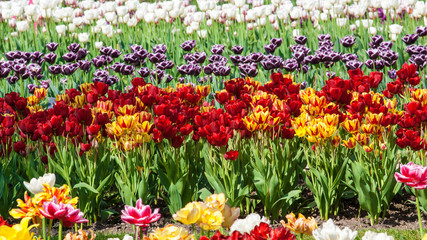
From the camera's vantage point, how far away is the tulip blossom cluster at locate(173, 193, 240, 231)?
1871 millimetres

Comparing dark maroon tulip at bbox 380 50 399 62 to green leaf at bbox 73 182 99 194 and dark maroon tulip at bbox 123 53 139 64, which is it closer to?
dark maroon tulip at bbox 123 53 139 64

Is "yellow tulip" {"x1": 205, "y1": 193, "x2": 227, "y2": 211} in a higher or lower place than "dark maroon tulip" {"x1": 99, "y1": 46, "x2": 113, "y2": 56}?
higher

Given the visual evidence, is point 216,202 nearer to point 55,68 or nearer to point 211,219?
point 211,219

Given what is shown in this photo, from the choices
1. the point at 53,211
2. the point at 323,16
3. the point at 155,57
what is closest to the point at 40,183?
the point at 53,211

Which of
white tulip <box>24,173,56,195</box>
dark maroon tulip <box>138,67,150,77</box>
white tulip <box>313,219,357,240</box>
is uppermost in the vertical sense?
white tulip <box>313,219,357,240</box>

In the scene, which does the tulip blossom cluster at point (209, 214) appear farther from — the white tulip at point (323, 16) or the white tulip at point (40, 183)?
the white tulip at point (323, 16)

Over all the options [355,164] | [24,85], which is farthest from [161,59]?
[355,164]

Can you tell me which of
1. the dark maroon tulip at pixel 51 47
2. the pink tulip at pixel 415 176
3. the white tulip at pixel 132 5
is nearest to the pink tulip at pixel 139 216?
the pink tulip at pixel 415 176

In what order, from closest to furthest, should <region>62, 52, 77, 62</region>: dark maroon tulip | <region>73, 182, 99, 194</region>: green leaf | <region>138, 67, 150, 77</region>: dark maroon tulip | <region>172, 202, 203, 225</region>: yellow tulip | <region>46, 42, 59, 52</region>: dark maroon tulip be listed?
<region>172, 202, 203, 225</region>: yellow tulip < <region>73, 182, 99, 194</region>: green leaf < <region>138, 67, 150, 77</region>: dark maroon tulip < <region>62, 52, 77, 62</region>: dark maroon tulip < <region>46, 42, 59, 52</region>: dark maroon tulip

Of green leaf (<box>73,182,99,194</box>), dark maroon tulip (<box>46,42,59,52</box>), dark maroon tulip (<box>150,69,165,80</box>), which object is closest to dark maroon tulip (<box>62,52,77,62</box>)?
dark maroon tulip (<box>46,42,59,52</box>)

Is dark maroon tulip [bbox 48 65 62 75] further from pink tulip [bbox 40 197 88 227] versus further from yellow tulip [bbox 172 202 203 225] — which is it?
yellow tulip [bbox 172 202 203 225]

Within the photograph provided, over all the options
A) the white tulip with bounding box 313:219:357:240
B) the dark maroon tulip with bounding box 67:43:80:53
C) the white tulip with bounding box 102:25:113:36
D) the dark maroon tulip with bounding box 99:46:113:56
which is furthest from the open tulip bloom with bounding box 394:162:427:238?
the white tulip with bounding box 102:25:113:36

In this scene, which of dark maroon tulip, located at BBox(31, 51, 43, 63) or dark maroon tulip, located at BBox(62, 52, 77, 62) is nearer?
dark maroon tulip, located at BBox(62, 52, 77, 62)

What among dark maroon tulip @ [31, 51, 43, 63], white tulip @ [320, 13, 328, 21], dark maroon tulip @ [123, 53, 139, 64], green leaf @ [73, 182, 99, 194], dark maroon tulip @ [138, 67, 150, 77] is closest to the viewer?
green leaf @ [73, 182, 99, 194]
